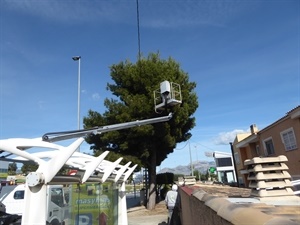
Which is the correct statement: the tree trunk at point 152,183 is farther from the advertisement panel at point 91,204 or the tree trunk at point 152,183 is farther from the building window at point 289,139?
the advertisement panel at point 91,204

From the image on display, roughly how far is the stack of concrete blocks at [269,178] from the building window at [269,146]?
761 inches

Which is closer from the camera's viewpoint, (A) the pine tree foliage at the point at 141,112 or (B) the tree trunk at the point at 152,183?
(A) the pine tree foliage at the point at 141,112

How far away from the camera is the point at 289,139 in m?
18.4

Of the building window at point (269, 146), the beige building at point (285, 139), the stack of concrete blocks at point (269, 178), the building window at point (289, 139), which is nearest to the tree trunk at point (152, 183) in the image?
the beige building at point (285, 139)

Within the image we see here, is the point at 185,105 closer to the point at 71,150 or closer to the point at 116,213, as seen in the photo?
the point at 116,213

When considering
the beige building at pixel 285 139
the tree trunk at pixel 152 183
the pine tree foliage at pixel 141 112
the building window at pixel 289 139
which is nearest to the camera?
the beige building at pixel 285 139

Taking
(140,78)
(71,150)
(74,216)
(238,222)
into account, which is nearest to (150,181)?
(140,78)

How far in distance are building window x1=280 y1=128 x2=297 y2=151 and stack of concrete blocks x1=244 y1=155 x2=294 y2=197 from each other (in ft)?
49.7

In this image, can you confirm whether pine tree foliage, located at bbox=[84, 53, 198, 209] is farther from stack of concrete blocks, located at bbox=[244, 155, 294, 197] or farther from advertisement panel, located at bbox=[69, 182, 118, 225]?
stack of concrete blocks, located at bbox=[244, 155, 294, 197]

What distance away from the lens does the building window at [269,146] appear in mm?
21938

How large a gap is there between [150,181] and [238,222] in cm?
2052

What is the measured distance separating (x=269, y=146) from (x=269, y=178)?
2047 cm

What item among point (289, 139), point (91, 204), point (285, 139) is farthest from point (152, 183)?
point (91, 204)

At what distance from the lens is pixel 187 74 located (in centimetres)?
2189
